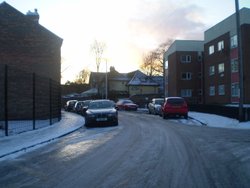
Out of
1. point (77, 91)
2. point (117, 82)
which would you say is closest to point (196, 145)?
point (117, 82)

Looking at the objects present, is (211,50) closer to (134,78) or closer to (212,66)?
(212,66)

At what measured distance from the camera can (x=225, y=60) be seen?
47250mm

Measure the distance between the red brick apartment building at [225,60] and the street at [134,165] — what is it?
A: 2918 centimetres

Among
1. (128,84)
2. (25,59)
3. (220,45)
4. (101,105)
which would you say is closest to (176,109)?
(101,105)

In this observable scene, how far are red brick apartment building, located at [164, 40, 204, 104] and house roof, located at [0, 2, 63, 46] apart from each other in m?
31.9

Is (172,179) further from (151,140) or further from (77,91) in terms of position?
(77,91)

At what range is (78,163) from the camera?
1040 centimetres

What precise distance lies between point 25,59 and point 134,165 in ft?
80.2

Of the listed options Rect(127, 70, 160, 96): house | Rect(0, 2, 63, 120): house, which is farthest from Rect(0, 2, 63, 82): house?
Rect(127, 70, 160, 96): house

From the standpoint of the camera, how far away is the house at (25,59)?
98.9ft

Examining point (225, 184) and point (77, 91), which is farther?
point (77, 91)

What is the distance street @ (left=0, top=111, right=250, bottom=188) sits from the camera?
318 inches

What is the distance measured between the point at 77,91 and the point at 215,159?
106 meters

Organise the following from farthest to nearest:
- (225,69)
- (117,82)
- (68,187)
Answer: (117,82) < (225,69) < (68,187)
